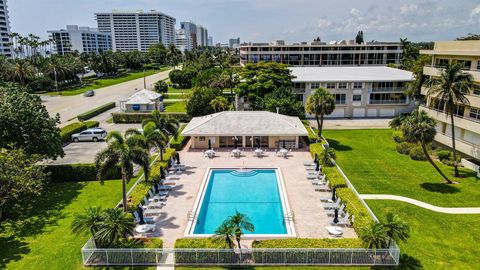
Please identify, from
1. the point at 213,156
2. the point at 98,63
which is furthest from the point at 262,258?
the point at 98,63

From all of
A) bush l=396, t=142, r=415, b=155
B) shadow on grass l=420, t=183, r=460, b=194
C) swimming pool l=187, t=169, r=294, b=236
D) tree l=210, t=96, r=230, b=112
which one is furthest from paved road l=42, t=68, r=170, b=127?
shadow on grass l=420, t=183, r=460, b=194

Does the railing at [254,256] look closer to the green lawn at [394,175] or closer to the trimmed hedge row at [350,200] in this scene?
the trimmed hedge row at [350,200]

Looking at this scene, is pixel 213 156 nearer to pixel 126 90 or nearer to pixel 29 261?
pixel 29 261

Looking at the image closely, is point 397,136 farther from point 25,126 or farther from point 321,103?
point 25,126

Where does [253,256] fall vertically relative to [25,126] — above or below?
below

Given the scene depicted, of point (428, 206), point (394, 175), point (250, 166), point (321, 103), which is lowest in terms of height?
point (428, 206)

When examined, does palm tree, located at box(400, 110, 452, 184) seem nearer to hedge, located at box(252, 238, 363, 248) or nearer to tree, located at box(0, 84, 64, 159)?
hedge, located at box(252, 238, 363, 248)

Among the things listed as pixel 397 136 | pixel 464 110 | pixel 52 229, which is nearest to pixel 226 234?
pixel 52 229
